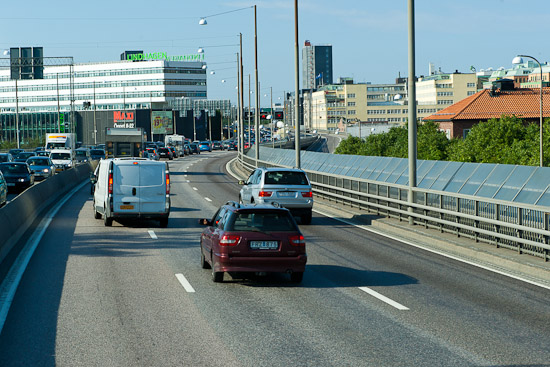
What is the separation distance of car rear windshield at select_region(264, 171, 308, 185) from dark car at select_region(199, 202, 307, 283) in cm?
1165

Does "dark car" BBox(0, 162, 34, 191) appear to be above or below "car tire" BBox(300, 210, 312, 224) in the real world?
above

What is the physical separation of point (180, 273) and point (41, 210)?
54.9 feet

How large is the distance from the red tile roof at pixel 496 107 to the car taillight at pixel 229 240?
9080cm

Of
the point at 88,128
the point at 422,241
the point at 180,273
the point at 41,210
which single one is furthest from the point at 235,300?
the point at 88,128

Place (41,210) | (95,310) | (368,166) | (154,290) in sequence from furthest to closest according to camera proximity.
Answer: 1. (368,166)
2. (41,210)
3. (154,290)
4. (95,310)

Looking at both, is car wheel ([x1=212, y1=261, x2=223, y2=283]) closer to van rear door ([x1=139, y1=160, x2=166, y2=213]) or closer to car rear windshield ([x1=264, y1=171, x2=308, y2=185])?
van rear door ([x1=139, y1=160, x2=166, y2=213])

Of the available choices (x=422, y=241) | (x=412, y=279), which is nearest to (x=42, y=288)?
(x=412, y=279)

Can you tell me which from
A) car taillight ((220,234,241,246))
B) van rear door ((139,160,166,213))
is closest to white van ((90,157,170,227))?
van rear door ((139,160,166,213))

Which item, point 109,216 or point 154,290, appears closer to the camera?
point 154,290

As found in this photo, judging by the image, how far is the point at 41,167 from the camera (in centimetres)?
5212

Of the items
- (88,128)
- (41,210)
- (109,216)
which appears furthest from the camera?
(88,128)

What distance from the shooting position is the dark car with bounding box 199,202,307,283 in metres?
14.5

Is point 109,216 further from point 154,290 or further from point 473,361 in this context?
point 473,361

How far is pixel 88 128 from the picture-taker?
181000 millimetres
